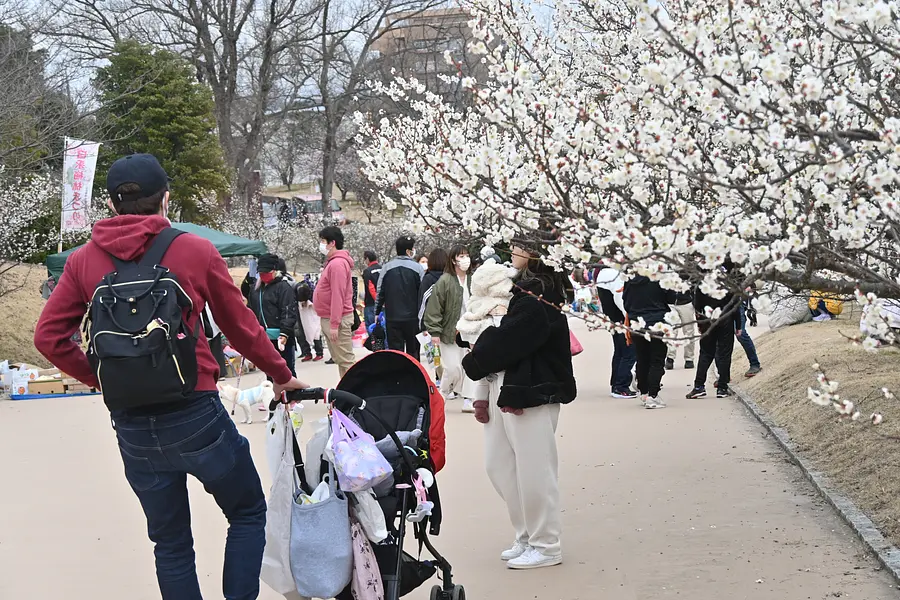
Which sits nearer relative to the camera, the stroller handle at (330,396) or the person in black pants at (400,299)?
the stroller handle at (330,396)

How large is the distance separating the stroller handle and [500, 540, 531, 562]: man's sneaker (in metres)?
1.95

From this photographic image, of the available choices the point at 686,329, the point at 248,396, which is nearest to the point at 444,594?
the point at 248,396

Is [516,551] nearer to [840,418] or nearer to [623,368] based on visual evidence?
[840,418]

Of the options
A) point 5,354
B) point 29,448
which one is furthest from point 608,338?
point 29,448

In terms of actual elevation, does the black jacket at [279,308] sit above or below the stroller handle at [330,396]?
below

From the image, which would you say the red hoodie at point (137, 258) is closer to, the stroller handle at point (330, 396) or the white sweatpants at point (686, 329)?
the stroller handle at point (330, 396)

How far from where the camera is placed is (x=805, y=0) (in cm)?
427

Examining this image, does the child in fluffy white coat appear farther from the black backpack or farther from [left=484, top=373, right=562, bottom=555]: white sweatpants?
the black backpack

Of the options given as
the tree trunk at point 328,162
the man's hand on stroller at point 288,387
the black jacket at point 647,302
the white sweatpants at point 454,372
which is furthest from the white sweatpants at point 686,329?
the tree trunk at point 328,162

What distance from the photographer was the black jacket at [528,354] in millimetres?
5883

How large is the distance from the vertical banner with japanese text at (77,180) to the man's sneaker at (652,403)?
12623mm

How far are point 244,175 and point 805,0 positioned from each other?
139 ft

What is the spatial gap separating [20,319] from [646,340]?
51.5 ft

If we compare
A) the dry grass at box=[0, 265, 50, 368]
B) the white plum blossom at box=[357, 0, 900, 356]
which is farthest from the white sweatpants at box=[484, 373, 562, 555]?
the dry grass at box=[0, 265, 50, 368]
